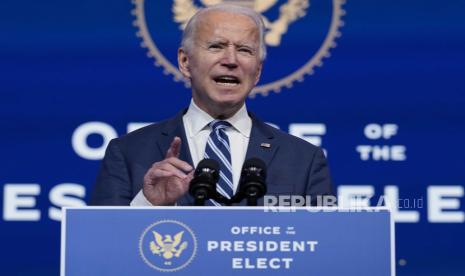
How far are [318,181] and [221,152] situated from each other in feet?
0.85

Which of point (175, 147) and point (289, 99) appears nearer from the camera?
point (175, 147)

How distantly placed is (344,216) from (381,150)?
158 cm

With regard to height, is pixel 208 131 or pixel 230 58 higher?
pixel 230 58

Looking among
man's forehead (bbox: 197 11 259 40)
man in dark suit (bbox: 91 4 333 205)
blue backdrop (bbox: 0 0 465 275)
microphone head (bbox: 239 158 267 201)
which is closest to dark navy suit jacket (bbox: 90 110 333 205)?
man in dark suit (bbox: 91 4 333 205)

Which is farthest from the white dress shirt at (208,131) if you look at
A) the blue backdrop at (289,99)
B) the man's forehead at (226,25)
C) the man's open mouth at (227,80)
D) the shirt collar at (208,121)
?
the blue backdrop at (289,99)

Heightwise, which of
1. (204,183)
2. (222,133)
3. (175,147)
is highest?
(222,133)

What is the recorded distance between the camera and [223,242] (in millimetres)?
1845

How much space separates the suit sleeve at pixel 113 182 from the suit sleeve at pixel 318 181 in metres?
0.46

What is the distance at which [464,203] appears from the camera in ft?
11.2

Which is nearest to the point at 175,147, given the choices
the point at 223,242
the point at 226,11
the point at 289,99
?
the point at 223,242

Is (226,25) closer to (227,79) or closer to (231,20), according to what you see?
(231,20)

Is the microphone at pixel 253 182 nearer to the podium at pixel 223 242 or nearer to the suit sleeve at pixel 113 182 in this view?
the podium at pixel 223 242

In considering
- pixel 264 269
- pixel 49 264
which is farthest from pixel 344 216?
pixel 49 264

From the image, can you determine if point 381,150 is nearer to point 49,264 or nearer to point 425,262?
point 425,262
